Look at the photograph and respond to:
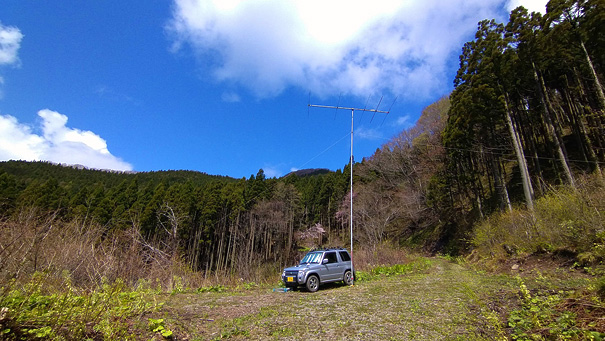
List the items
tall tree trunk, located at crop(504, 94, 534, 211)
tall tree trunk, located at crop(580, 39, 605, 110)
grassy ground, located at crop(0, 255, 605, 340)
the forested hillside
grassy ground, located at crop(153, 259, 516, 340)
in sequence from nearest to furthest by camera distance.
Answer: grassy ground, located at crop(0, 255, 605, 340) → grassy ground, located at crop(153, 259, 516, 340) → tall tree trunk, located at crop(580, 39, 605, 110) → the forested hillside → tall tree trunk, located at crop(504, 94, 534, 211)

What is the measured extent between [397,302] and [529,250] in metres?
8.39

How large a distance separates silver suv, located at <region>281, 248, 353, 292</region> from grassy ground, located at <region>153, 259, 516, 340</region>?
6.03 feet

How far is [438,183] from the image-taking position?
1055 inches

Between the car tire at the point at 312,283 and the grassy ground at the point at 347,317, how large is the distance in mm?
1792

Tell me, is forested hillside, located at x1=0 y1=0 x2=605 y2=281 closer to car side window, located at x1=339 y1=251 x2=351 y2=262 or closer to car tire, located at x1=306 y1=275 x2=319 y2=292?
car tire, located at x1=306 y1=275 x2=319 y2=292

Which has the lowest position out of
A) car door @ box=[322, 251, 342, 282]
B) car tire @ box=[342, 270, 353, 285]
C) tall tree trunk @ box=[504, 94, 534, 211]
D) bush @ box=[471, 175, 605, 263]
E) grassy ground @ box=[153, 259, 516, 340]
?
grassy ground @ box=[153, 259, 516, 340]

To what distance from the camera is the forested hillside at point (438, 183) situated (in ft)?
47.4

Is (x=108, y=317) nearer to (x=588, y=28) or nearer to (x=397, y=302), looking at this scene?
(x=397, y=302)

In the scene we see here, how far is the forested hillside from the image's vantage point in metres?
14.4

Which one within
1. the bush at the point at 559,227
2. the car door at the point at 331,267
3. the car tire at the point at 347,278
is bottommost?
the car tire at the point at 347,278


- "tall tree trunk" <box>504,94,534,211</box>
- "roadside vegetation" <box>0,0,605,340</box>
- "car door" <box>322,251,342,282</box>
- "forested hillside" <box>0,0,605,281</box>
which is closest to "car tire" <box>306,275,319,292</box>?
"car door" <box>322,251,342,282</box>

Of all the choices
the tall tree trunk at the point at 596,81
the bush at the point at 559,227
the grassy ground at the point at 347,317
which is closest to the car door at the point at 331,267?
the grassy ground at the point at 347,317

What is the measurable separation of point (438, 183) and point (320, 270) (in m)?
21.1

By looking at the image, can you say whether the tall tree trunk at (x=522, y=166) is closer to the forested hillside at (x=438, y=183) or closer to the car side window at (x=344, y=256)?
the forested hillside at (x=438, y=183)
